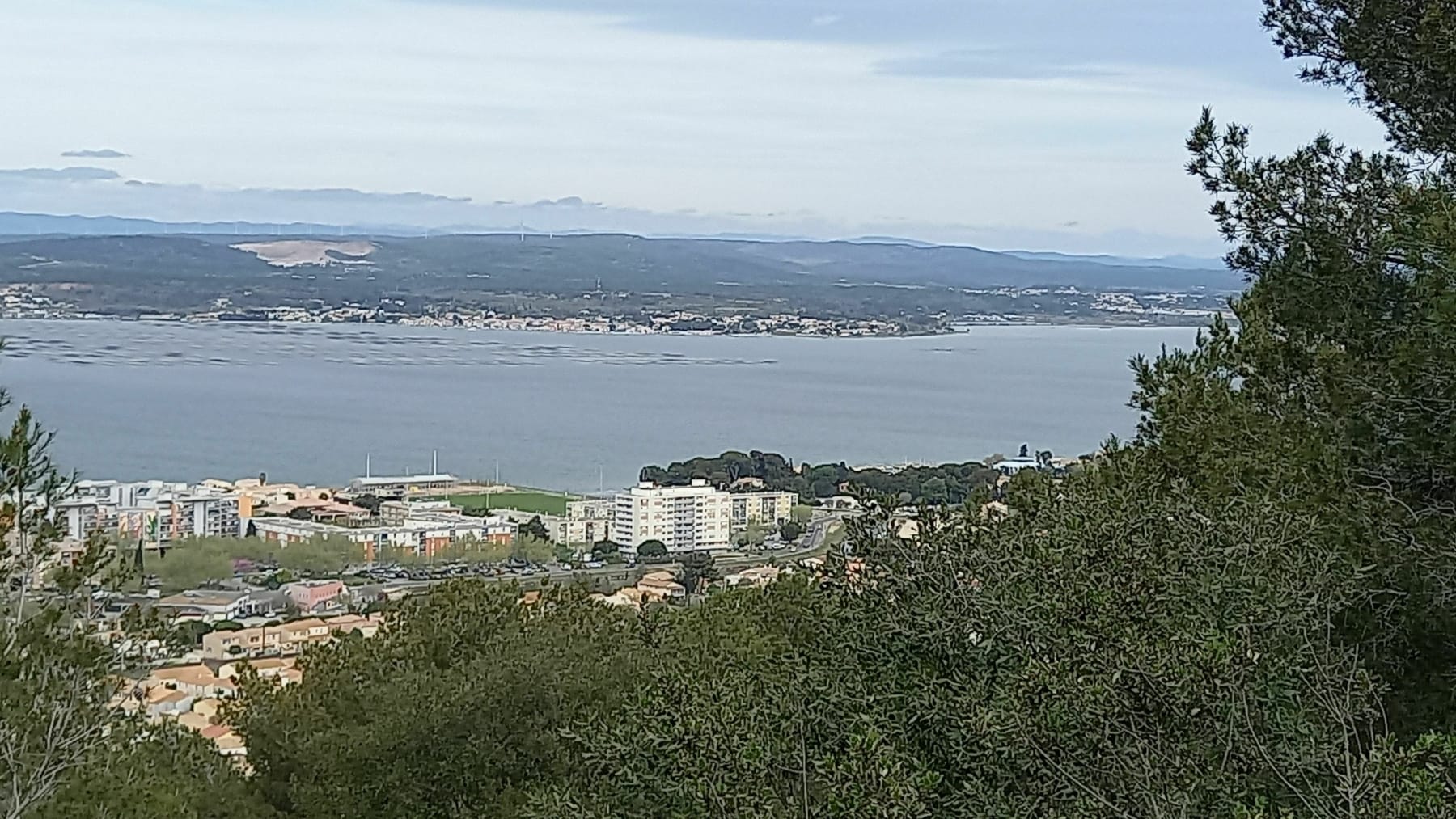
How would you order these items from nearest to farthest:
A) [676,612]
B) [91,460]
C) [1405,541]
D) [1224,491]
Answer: [1405,541], [1224,491], [676,612], [91,460]

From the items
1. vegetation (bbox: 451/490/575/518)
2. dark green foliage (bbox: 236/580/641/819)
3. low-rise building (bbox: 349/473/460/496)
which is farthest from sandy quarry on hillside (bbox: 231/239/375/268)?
dark green foliage (bbox: 236/580/641/819)

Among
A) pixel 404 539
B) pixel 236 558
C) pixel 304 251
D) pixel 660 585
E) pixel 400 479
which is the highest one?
pixel 304 251

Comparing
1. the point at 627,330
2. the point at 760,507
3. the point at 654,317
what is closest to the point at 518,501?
the point at 760,507

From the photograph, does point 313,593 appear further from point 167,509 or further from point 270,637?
point 167,509

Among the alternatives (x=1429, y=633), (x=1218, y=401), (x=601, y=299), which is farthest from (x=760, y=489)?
(x=601, y=299)

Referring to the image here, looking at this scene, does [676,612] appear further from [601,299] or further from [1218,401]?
[601,299]
